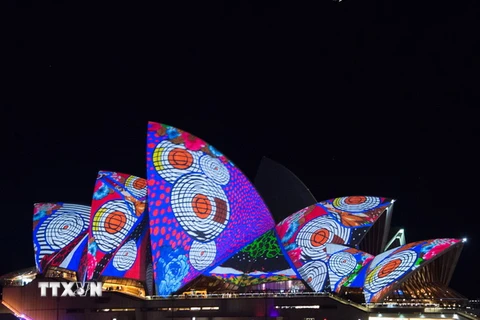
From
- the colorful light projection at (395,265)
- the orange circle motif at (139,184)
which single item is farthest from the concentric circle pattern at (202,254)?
the colorful light projection at (395,265)

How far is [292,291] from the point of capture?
5150 centimetres

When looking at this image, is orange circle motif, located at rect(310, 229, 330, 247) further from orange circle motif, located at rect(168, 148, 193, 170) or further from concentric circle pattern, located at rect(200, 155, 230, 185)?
orange circle motif, located at rect(168, 148, 193, 170)

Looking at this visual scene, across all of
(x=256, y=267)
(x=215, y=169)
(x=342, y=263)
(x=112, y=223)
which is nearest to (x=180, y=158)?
(x=215, y=169)

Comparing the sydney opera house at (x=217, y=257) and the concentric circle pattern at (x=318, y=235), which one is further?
the concentric circle pattern at (x=318, y=235)

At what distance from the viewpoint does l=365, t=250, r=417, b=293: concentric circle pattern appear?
157 ft

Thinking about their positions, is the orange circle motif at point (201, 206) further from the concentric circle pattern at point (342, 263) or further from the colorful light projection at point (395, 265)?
the colorful light projection at point (395, 265)

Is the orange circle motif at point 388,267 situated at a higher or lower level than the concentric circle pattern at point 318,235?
lower

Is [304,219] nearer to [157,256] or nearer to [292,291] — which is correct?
[292,291]

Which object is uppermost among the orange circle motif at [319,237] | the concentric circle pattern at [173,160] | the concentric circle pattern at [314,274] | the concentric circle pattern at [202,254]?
the concentric circle pattern at [173,160]

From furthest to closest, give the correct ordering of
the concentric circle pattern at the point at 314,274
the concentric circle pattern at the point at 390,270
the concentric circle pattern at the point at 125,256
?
the concentric circle pattern at the point at 125,256, the concentric circle pattern at the point at 314,274, the concentric circle pattern at the point at 390,270

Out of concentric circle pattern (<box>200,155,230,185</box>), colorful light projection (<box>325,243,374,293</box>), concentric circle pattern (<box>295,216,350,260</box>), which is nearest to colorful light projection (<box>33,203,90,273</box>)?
concentric circle pattern (<box>200,155,230,185</box>)

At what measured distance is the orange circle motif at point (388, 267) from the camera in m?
48.3

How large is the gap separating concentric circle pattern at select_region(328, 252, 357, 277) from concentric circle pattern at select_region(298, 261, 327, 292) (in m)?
0.62

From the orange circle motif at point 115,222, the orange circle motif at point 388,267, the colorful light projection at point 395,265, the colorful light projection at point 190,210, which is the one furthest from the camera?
the orange circle motif at point 115,222
